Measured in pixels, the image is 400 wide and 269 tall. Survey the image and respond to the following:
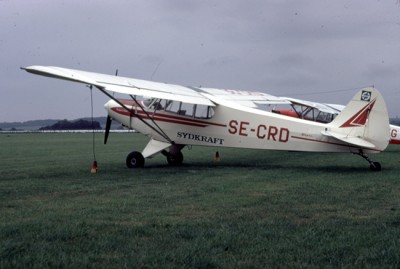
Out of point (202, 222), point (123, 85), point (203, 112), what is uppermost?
point (123, 85)

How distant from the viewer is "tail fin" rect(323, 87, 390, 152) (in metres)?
11.5

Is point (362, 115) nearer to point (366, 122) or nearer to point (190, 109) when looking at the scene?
point (366, 122)

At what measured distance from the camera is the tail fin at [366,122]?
11461 mm

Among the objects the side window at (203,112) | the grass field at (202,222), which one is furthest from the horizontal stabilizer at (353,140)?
the side window at (203,112)

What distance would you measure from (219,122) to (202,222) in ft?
25.6

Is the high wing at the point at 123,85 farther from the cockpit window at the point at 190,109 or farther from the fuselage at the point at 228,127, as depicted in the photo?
the fuselage at the point at 228,127

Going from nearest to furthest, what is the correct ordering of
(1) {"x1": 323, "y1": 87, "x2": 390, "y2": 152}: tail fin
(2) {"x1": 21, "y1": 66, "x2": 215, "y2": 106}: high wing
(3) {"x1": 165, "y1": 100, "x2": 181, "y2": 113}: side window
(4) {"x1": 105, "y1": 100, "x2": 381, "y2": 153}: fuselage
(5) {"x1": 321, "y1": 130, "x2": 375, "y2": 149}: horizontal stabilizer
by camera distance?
(2) {"x1": 21, "y1": 66, "x2": 215, "y2": 106}: high wing < (5) {"x1": 321, "y1": 130, "x2": 375, "y2": 149}: horizontal stabilizer < (1) {"x1": 323, "y1": 87, "x2": 390, "y2": 152}: tail fin < (4) {"x1": 105, "y1": 100, "x2": 381, "y2": 153}: fuselage < (3) {"x1": 165, "y1": 100, "x2": 181, "y2": 113}: side window

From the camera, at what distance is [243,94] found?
57.3 feet

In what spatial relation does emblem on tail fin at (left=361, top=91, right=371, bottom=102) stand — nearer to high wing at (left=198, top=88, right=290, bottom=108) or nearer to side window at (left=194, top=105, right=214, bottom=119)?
side window at (left=194, top=105, right=214, bottom=119)

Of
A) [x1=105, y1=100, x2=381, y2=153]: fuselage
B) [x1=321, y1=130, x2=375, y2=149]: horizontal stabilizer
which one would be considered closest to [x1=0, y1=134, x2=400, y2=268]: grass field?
[x1=321, y1=130, x2=375, y2=149]: horizontal stabilizer

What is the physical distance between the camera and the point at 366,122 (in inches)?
455

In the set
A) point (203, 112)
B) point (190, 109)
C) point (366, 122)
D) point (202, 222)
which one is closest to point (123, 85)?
point (190, 109)

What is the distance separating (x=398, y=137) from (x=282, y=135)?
7.36 m

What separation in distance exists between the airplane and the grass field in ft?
6.38
